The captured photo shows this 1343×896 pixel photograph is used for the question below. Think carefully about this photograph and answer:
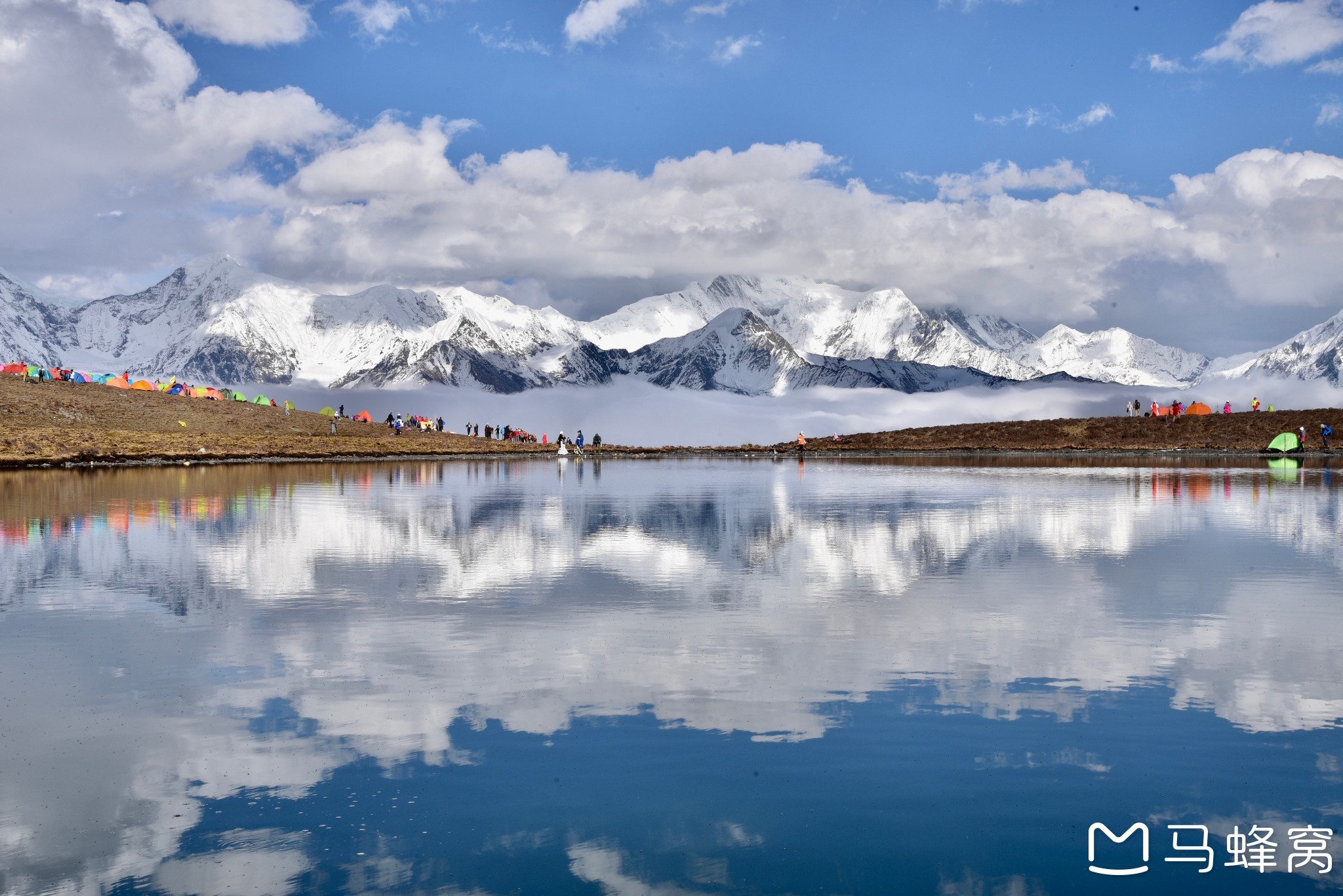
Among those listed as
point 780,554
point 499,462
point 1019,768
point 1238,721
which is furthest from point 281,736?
point 499,462

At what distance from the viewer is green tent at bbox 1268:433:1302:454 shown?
100500mm

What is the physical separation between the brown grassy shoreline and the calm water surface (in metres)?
61.4

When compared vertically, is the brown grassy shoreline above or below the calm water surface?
above

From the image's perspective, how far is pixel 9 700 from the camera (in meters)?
13.3

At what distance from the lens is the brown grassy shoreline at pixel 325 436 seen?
3312 inches

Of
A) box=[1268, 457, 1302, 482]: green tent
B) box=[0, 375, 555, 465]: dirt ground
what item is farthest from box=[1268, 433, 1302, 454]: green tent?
box=[0, 375, 555, 465]: dirt ground

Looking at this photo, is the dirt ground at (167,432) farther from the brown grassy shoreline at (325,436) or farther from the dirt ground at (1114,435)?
the dirt ground at (1114,435)

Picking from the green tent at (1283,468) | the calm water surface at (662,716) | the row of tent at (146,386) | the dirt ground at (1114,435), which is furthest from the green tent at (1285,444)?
the row of tent at (146,386)

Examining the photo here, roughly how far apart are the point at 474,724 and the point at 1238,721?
8.32 m

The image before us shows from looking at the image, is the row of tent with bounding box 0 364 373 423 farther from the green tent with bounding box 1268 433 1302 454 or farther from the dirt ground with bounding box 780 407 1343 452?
the green tent with bounding box 1268 433 1302 454

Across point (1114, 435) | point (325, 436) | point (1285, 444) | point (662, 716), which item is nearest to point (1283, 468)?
point (1285, 444)

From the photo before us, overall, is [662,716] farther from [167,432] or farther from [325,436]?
[325,436]

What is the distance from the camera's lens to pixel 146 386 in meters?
127

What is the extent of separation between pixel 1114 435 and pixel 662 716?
117818mm
